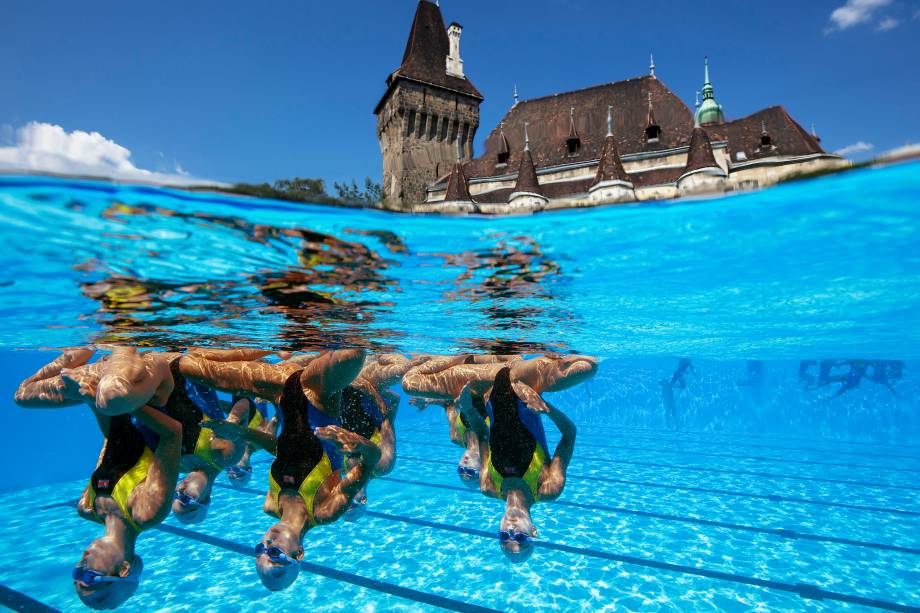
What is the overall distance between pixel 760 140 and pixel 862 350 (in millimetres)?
19425

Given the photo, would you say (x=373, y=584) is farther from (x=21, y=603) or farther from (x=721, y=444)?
(x=721, y=444)

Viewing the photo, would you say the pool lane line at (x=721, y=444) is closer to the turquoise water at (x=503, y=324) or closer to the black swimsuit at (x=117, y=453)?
the turquoise water at (x=503, y=324)

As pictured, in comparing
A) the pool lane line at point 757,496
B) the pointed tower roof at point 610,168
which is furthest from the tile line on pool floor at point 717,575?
the pointed tower roof at point 610,168

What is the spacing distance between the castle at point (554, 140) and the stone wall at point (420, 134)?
92 mm

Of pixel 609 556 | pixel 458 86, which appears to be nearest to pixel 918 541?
pixel 609 556

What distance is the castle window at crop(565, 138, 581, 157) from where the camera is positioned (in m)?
39.0

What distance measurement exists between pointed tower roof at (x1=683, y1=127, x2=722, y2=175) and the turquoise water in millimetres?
16968

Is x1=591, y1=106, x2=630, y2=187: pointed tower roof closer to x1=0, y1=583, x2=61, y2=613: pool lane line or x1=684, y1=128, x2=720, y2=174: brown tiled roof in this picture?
x1=684, y1=128, x2=720, y2=174: brown tiled roof

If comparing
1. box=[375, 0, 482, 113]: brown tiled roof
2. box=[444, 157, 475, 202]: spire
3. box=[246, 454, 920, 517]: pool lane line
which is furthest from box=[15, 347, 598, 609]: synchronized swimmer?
box=[375, 0, 482, 113]: brown tiled roof

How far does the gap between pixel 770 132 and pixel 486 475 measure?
112 feet

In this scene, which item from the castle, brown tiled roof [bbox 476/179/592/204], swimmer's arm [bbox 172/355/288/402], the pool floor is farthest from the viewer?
brown tiled roof [bbox 476/179/592/204]

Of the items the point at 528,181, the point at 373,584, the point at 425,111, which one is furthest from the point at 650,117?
the point at 373,584

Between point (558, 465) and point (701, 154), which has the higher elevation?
point (701, 154)

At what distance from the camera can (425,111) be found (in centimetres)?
4306
